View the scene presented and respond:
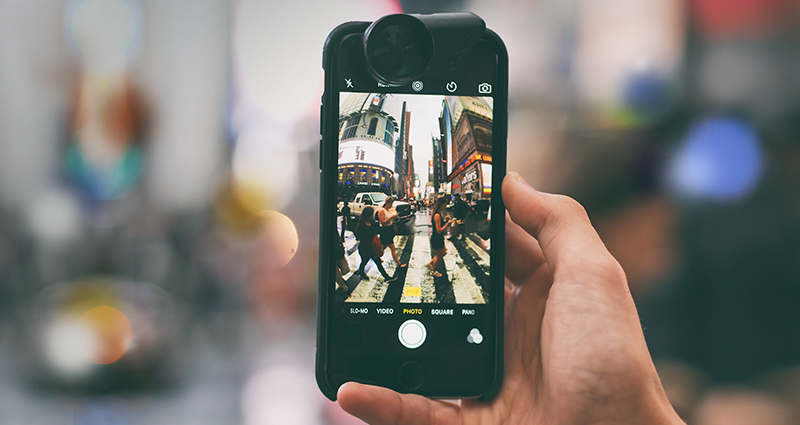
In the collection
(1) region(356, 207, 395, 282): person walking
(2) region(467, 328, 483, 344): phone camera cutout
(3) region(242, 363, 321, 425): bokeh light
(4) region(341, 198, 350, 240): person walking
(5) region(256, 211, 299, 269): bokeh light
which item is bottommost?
(3) region(242, 363, 321, 425): bokeh light

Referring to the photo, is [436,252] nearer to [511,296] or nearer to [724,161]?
[511,296]

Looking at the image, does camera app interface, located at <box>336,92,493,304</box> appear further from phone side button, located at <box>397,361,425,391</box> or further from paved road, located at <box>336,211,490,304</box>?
phone side button, located at <box>397,361,425,391</box>

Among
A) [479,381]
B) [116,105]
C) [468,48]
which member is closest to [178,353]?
[116,105]

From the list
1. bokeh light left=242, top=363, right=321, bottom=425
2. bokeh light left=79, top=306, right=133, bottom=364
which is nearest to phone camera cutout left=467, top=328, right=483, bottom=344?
bokeh light left=242, top=363, right=321, bottom=425

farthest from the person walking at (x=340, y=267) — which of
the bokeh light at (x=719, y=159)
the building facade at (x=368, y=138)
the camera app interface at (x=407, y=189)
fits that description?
the bokeh light at (x=719, y=159)

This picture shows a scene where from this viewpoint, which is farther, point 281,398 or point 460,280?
point 281,398

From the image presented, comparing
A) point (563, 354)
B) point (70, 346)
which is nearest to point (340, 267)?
point (563, 354)

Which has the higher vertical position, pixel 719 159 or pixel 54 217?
pixel 719 159

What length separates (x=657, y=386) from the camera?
0.72 m

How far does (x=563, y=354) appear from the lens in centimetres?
70

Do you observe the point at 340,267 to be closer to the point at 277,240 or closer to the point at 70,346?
the point at 70,346

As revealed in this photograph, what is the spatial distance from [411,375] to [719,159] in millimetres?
2165

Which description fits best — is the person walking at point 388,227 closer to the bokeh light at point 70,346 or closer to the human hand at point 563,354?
the human hand at point 563,354

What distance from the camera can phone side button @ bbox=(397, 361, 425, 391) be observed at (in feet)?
2.59
